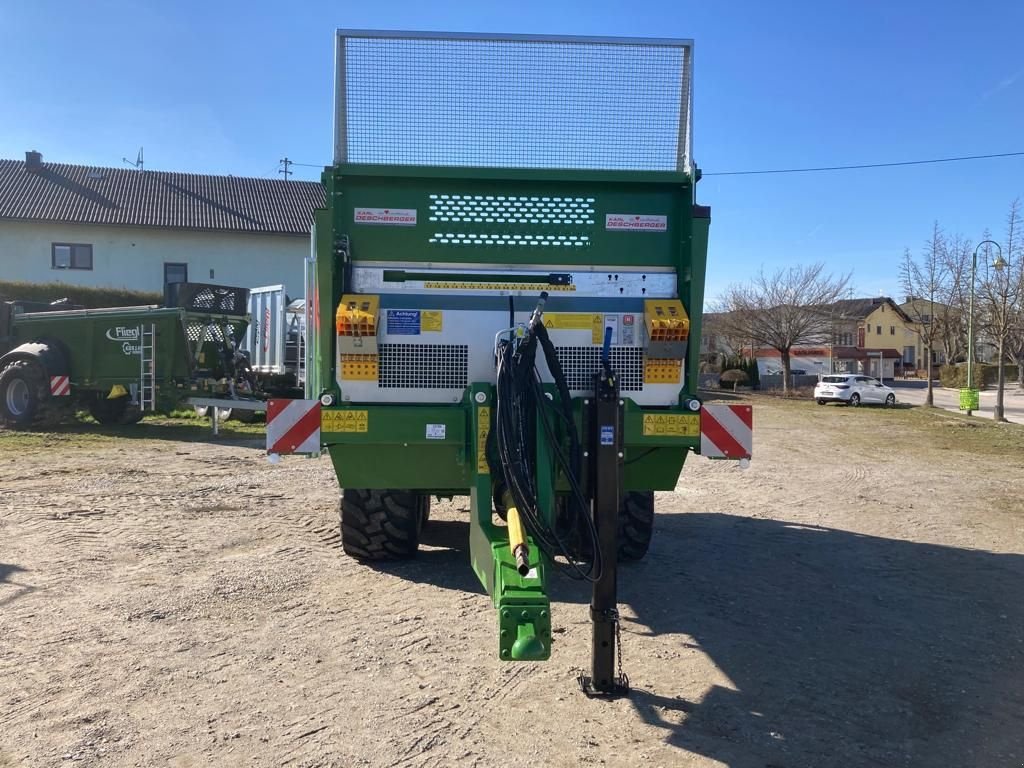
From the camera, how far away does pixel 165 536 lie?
656cm

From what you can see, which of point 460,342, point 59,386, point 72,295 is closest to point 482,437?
point 460,342

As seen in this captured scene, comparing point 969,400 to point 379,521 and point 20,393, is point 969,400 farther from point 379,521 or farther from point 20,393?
point 20,393

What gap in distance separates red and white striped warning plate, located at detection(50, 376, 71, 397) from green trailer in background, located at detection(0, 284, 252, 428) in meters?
0.01

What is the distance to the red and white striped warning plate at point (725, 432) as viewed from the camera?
14.6ft

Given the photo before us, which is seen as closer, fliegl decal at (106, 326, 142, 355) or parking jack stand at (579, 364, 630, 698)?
parking jack stand at (579, 364, 630, 698)

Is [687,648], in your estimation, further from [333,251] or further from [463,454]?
[333,251]

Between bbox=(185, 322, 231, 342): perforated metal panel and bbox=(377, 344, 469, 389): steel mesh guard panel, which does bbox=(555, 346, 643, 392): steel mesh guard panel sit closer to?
bbox=(377, 344, 469, 389): steel mesh guard panel

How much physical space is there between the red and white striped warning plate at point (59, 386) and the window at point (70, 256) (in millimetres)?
17927

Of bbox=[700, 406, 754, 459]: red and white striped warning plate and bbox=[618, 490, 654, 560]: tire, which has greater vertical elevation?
bbox=[700, 406, 754, 459]: red and white striped warning plate

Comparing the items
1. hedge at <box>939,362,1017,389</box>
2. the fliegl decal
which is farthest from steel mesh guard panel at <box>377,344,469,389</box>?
hedge at <box>939,362,1017,389</box>

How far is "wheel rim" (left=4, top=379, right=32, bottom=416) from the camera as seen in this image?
1388cm

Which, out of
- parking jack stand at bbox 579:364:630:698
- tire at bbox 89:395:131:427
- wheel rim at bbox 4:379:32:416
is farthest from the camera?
tire at bbox 89:395:131:427

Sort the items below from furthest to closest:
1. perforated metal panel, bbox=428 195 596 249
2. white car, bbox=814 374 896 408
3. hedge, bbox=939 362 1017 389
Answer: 1. hedge, bbox=939 362 1017 389
2. white car, bbox=814 374 896 408
3. perforated metal panel, bbox=428 195 596 249

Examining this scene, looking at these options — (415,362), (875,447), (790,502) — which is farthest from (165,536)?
(875,447)
